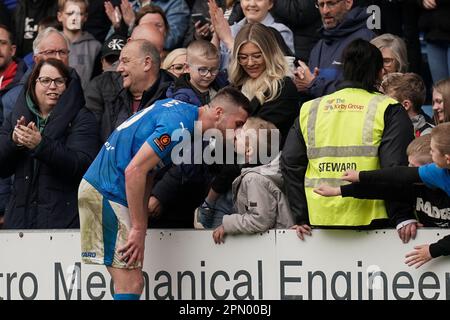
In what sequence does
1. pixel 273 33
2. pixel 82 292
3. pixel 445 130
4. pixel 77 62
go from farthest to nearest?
pixel 77 62
pixel 273 33
pixel 82 292
pixel 445 130

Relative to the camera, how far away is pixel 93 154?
10617mm

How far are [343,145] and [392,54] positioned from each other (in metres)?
1.98

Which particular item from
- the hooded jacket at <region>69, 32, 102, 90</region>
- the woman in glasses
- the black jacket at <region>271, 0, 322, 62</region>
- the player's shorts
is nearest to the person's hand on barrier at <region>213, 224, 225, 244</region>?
the player's shorts

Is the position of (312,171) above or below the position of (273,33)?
below

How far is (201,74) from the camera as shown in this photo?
1092 centimetres

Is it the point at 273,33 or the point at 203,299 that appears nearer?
the point at 203,299

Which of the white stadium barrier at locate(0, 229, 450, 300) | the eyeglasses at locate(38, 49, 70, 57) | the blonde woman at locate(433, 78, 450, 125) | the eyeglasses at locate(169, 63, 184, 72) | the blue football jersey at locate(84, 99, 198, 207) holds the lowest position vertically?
the white stadium barrier at locate(0, 229, 450, 300)

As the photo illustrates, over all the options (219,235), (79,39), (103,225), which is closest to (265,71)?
(219,235)

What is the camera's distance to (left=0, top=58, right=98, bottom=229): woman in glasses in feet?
34.1

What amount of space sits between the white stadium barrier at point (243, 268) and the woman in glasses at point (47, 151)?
275 millimetres

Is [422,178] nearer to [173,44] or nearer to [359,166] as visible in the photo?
[359,166]

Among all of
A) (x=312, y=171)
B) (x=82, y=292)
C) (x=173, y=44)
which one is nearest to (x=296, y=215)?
(x=312, y=171)

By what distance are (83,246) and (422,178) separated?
2.45 meters

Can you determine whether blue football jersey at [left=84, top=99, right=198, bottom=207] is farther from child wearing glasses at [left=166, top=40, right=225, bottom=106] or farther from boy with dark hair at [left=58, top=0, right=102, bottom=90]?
boy with dark hair at [left=58, top=0, right=102, bottom=90]
